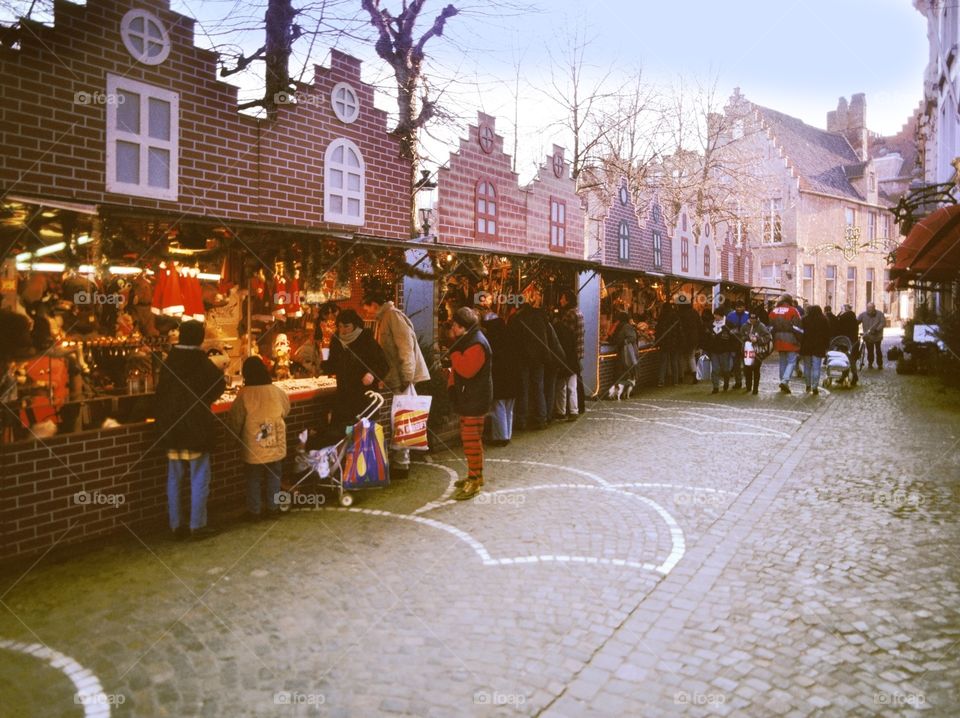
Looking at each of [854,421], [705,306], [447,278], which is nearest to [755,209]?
[705,306]

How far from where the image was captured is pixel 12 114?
616 cm

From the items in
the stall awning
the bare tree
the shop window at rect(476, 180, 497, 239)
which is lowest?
the stall awning

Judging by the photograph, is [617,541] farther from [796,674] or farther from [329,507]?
[329,507]

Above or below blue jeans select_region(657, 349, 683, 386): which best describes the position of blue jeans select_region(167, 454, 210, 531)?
below

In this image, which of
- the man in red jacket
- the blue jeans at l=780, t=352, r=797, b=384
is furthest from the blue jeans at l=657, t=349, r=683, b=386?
the man in red jacket

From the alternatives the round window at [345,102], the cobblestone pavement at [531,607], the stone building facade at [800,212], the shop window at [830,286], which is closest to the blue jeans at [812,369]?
the cobblestone pavement at [531,607]

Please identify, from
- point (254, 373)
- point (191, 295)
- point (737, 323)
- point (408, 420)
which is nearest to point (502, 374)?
point (408, 420)

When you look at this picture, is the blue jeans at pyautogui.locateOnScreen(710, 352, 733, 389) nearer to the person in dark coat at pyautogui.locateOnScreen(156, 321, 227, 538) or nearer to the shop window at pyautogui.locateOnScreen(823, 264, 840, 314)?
the person in dark coat at pyautogui.locateOnScreen(156, 321, 227, 538)

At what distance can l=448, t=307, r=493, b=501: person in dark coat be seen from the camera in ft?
25.7

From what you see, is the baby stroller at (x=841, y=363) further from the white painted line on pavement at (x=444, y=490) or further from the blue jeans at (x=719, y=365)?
the white painted line on pavement at (x=444, y=490)

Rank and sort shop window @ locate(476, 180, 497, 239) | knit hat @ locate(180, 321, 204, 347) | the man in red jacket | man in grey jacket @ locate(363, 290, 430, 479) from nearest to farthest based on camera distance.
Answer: knit hat @ locate(180, 321, 204, 347)
man in grey jacket @ locate(363, 290, 430, 479)
shop window @ locate(476, 180, 497, 239)
the man in red jacket

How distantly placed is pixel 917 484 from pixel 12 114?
9.50m

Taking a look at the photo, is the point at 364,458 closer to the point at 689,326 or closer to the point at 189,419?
the point at 189,419

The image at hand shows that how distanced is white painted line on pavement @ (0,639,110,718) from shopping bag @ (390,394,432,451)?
14.0 ft
